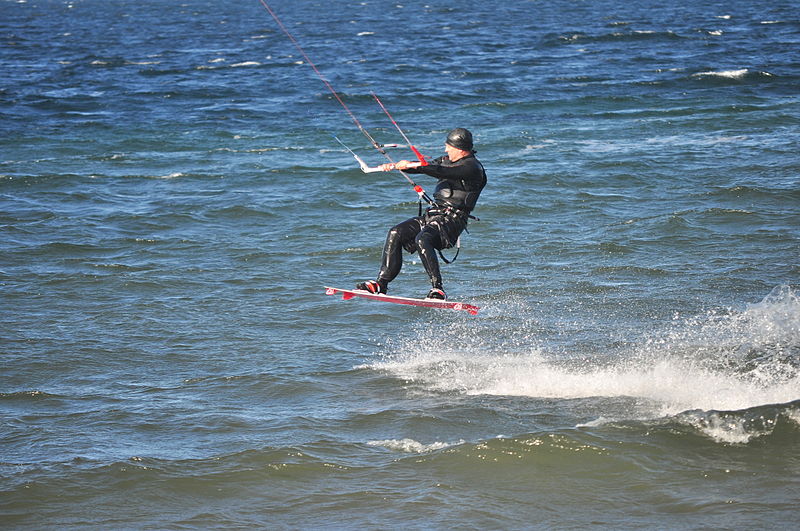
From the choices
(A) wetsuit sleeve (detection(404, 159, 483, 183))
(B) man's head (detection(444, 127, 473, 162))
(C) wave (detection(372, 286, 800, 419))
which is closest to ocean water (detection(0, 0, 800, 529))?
(C) wave (detection(372, 286, 800, 419))

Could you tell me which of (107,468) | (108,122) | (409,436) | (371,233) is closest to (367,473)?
(409,436)

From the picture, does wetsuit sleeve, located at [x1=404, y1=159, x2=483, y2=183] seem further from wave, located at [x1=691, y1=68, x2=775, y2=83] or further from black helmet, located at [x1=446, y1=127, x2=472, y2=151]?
wave, located at [x1=691, y1=68, x2=775, y2=83]

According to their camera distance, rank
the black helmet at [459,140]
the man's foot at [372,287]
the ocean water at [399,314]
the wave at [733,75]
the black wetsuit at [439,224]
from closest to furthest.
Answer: the ocean water at [399,314], the black helmet at [459,140], the black wetsuit at [439,224], the man's foot at [372,287], the wave at [733,75]

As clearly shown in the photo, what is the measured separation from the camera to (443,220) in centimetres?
1180

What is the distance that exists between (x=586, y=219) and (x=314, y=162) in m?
8.56

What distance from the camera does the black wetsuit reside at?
11.6m

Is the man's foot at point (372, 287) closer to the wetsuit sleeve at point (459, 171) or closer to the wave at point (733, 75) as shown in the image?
the wetsuit sleeve at point (459, 171)

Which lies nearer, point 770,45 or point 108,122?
point 108,122

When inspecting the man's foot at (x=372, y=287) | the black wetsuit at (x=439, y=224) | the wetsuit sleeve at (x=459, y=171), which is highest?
the wetsuit sleeve at (x=459, y=171)

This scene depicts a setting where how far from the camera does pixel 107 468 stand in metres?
10.9

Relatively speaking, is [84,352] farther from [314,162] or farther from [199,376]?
[314,162]

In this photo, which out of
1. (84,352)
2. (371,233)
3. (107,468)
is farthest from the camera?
(371,233)

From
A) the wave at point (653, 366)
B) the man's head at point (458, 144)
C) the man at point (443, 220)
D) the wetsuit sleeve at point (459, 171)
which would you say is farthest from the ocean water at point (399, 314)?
the man's head at point (458, 144)

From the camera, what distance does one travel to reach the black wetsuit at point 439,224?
11.6 m
